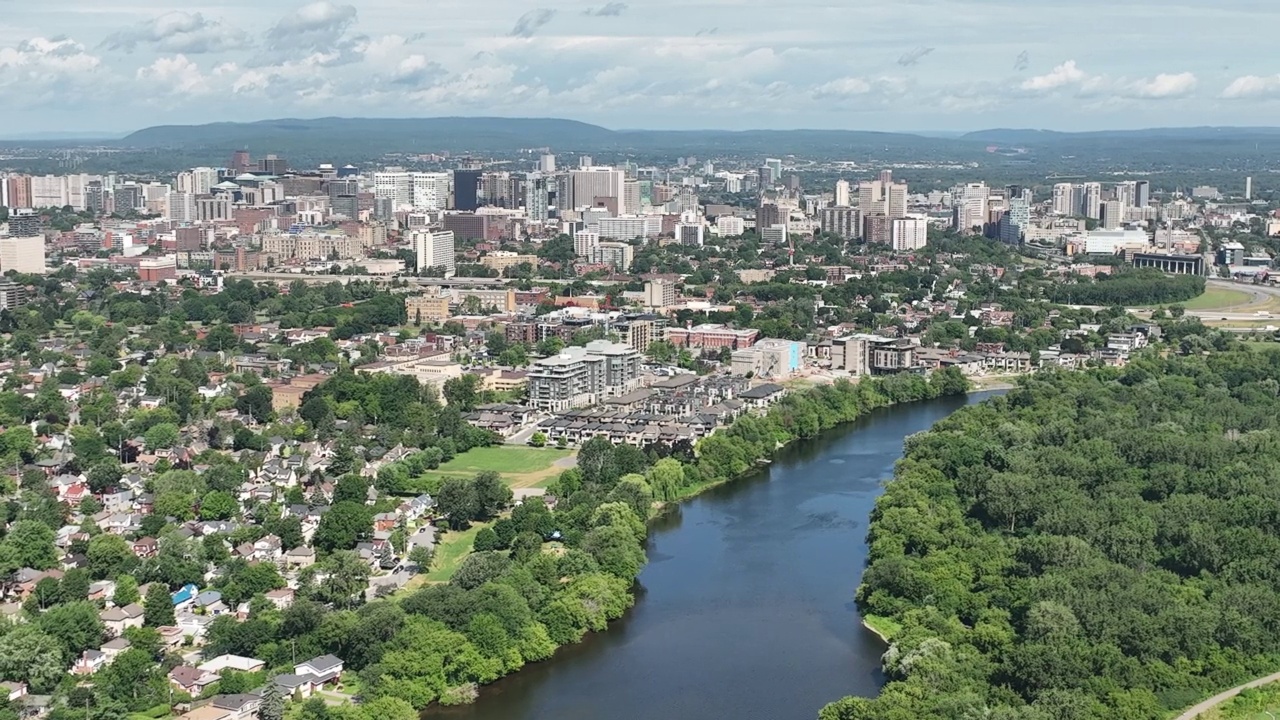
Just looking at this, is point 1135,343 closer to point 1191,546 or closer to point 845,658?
point 1191,546

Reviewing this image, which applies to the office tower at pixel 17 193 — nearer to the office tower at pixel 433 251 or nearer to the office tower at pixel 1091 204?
the office tower at pixel 433 251

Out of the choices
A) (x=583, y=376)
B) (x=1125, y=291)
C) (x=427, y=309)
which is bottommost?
(x=583, y=376)

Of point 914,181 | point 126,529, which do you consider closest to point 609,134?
point 914,181

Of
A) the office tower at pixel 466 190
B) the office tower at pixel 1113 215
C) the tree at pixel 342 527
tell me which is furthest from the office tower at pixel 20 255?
the office tower at pixel 1113 215

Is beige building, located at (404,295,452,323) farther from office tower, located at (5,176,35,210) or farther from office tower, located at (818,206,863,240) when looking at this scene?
office tower, located at (5,176,35,210)

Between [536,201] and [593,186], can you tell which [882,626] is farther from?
[593,186]

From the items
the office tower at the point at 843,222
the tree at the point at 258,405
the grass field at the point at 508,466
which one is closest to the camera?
the grass field at the point at 508,466

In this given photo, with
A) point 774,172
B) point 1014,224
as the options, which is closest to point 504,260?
point 1014,224
